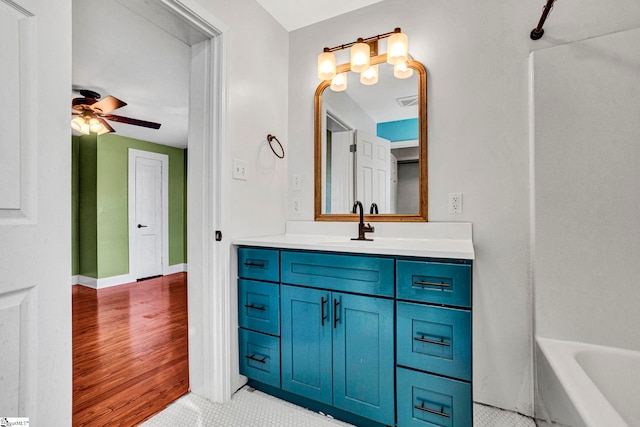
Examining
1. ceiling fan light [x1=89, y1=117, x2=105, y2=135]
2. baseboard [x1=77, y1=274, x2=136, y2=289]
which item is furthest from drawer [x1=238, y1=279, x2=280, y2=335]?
baseboard [x1=77, y1=274, x2=136, y2=289]

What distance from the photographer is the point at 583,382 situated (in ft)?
3.49

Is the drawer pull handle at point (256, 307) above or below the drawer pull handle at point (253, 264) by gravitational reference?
below

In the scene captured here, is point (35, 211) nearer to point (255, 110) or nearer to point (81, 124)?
point (255, 110)

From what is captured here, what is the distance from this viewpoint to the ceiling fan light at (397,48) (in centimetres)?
173

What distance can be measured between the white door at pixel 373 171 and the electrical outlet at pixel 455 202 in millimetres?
354

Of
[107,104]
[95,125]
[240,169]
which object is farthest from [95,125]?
[240,169]

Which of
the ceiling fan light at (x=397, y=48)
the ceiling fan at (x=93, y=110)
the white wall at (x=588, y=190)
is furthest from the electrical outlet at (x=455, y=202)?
the ceiling fan at (x=93, y=110)

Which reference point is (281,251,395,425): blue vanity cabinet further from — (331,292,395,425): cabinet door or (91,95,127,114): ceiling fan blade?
(91,95,127,114): ceiling fan blade

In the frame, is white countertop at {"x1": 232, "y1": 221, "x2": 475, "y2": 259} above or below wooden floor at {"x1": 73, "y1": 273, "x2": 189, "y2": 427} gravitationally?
above

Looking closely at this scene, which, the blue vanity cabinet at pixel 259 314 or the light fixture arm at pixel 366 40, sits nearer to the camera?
the blue vanity cabinet at pixel 259 314

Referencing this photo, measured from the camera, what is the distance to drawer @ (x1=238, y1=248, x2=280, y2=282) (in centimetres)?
162

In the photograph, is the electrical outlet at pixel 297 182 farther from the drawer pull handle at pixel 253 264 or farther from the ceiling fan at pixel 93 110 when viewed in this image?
the ceiling fan at pixel 93 110

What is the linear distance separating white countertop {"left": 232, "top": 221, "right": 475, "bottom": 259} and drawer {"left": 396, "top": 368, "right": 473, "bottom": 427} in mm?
509

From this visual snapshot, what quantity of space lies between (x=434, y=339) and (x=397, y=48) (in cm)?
152
